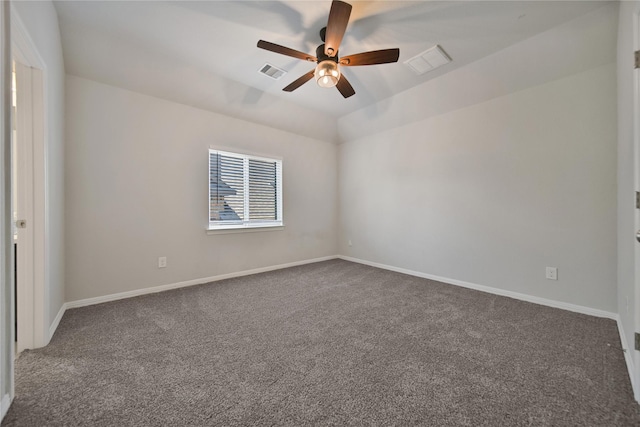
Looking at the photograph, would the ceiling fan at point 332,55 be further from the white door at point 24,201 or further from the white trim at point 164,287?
the white trim at point 164,287

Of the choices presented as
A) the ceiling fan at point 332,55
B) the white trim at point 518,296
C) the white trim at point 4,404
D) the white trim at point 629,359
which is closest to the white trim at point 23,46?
the ceiling fan at point 332,55

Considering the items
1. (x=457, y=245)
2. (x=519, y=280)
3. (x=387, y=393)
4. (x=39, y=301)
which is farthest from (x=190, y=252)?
(x=519, y=280)

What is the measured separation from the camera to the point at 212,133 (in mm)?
3510

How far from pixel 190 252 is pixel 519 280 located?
4120 millimetres

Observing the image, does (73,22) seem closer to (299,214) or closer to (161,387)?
(161,387)

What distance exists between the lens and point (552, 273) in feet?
8.60

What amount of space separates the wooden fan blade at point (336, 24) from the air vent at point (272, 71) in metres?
1.00

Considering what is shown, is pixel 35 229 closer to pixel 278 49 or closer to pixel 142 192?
pixel 142 192

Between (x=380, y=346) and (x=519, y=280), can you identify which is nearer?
(x=380, y=346)

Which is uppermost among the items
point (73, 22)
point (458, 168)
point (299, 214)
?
point (73, 22)

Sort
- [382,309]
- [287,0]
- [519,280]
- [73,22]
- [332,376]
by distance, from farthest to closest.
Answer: [519,280] < [382,309] < [73,22] < [287,0] < [332,376]

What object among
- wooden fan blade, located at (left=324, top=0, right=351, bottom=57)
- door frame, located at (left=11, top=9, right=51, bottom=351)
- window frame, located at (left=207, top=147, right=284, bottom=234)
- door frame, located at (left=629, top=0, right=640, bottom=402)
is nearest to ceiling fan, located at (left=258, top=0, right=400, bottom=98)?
wooden fan blade, located at (left=324, top=0, right=351, bottom=57)

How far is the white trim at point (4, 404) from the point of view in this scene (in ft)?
3.88

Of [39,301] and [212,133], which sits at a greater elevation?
[212,133]
